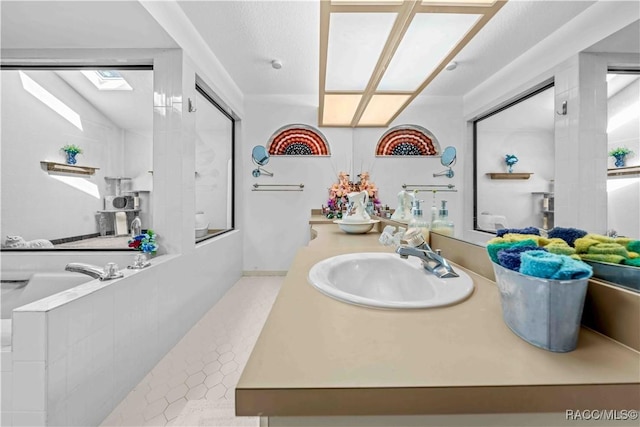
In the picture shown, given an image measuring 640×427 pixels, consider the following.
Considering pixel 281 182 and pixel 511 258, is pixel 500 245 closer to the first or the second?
pixel 511 258

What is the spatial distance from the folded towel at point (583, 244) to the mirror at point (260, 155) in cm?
336

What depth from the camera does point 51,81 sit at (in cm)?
209

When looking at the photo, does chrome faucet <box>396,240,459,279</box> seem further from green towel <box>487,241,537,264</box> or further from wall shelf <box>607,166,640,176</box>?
wall shelf <box>607,166,640,176</box>

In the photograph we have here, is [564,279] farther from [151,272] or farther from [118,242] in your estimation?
[118,242]

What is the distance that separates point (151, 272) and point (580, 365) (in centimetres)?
205

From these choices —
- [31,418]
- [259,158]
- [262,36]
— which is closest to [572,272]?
[31,418]

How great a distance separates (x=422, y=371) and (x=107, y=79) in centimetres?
301

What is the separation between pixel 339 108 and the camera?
2.73 meters

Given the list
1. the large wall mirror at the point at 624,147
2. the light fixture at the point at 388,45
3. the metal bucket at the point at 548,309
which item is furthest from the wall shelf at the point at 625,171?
the light fixture at the point at 388,45

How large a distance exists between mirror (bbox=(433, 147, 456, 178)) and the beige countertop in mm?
872

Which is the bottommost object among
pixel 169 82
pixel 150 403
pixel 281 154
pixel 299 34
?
pixel 150 403

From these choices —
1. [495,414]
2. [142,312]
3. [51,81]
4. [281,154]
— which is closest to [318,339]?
[495,414]

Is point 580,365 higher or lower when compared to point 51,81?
lower

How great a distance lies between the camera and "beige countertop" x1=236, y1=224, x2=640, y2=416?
0.37 metres
